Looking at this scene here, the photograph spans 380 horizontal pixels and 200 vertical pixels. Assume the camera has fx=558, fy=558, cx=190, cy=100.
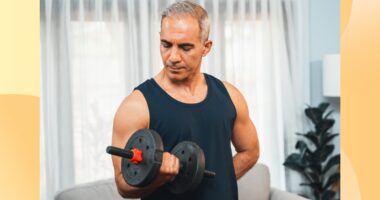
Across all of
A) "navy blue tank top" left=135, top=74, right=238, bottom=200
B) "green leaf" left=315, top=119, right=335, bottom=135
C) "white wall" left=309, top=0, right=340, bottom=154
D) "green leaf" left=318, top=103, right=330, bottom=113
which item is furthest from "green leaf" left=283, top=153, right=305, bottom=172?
"navy blue tank top" left=135, top=74, right=238, bottom=200

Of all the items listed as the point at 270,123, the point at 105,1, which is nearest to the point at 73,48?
the point at 105,1

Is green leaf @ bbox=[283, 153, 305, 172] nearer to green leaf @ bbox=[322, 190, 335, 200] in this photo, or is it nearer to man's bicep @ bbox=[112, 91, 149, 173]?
green leaf @ bbox=[322, 190, 335, 200]

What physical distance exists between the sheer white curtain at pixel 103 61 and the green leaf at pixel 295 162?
0.37 m

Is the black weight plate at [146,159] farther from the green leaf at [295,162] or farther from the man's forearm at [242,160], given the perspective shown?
the green leaf at [295,162]

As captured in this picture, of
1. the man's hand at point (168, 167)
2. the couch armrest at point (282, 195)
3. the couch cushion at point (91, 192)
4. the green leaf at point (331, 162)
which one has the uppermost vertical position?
the man's hand at point (168, 167)

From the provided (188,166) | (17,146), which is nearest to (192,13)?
(188,166)

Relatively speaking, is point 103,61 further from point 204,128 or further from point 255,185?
point 204,128

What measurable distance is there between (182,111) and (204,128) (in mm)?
78

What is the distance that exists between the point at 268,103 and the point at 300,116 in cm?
27

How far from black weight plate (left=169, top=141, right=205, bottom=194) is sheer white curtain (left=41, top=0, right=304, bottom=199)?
215cm

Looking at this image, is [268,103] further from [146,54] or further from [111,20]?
[111,20]

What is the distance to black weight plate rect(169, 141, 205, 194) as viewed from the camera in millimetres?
1326

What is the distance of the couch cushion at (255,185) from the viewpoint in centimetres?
303

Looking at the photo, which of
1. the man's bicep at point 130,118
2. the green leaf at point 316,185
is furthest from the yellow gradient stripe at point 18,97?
the green leaf at point 316,185
